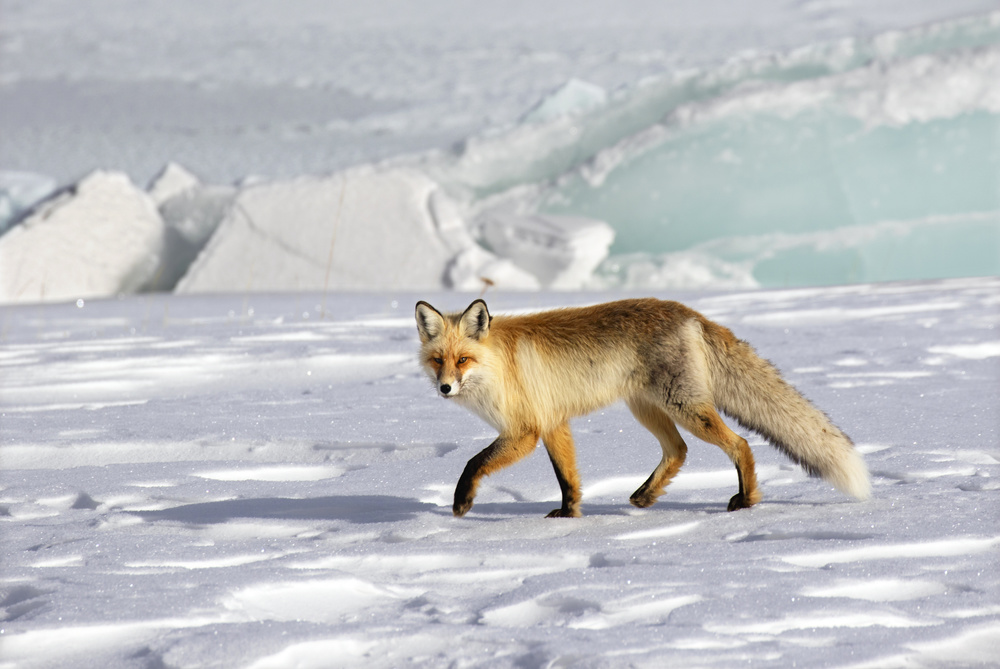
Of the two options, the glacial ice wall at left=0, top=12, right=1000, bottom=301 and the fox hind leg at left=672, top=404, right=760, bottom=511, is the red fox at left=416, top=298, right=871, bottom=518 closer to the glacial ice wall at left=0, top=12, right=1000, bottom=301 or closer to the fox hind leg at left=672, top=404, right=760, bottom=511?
the fox hind leg at left=672, top=404, right=760, bottom=511

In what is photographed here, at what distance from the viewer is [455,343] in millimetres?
2807

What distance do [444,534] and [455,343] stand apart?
59 cm

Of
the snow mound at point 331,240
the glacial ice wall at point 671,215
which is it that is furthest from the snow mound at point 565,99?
the snow mound at point 331,240

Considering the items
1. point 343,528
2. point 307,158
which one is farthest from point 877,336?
point 307,158

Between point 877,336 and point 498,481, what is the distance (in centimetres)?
348

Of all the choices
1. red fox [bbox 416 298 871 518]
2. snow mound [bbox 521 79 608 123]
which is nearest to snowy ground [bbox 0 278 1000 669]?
red fox [bbox 416 298 871 518]

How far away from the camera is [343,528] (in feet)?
8.78

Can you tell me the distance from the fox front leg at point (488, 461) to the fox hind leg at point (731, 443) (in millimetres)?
498

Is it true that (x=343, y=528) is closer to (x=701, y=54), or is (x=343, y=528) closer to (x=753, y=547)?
(x=753, y=547)

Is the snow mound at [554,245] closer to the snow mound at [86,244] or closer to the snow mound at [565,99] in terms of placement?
the snow mound at [565,99]

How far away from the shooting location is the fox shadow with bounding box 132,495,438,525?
281cm

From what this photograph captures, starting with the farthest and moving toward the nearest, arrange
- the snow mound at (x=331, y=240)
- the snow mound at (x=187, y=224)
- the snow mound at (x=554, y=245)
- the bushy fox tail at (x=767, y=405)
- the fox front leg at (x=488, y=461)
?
the snow mound at (x=187, y=224) < the snow mound at (x=331, y=240) < the snow mound at (x=554, y=245) < the bushy fox tail at (x=767, y=405) < the fox front leg at (x=488, y=461)

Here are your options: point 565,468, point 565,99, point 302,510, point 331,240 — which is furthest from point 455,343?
point 565,99

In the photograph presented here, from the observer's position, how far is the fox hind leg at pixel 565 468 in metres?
2.80
